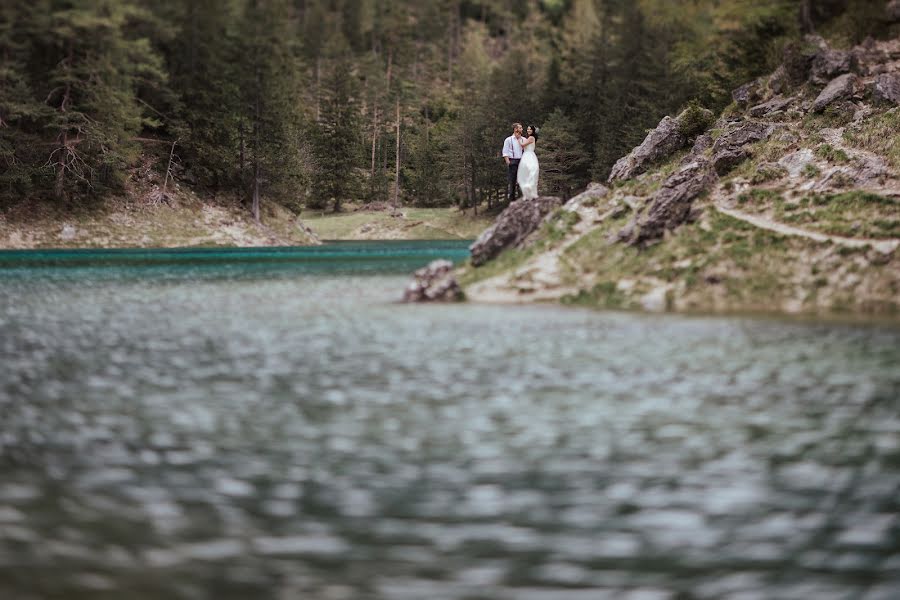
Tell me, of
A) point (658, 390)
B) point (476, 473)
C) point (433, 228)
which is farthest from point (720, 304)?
point (433, 228)

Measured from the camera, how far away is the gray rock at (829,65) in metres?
35.7

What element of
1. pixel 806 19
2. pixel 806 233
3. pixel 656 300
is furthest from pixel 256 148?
pixel 656 300

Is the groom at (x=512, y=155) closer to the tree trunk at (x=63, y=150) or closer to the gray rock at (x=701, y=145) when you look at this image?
the gray rock at (x=701, y=145)

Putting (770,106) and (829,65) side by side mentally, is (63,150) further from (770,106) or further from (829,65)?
(829,65)

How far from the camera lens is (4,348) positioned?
1596cm

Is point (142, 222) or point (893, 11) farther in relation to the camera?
point (142, 222)

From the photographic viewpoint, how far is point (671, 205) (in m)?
27.0

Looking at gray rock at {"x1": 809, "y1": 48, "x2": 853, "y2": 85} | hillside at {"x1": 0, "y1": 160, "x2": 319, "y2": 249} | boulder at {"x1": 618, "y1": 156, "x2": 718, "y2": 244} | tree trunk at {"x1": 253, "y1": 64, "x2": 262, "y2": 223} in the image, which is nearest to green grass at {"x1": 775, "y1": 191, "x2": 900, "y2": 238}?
boulder at {"x1": 618, "y1": 156, "x2": 718, "y2": 244}

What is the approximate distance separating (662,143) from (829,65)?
303 inches

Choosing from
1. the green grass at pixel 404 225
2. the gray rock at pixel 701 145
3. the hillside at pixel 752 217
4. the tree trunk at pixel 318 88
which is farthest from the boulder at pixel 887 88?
the tree trunk at pixel 318 88

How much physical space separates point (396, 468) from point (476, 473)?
0.80 m

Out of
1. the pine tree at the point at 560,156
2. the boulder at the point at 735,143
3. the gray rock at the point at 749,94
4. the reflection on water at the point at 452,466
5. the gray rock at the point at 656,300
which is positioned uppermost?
the pine tree at the point at 560,156

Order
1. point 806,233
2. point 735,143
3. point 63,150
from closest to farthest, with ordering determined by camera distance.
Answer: point 806,233, point 735,143, point 63,150

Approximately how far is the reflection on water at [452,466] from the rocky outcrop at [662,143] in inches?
733
